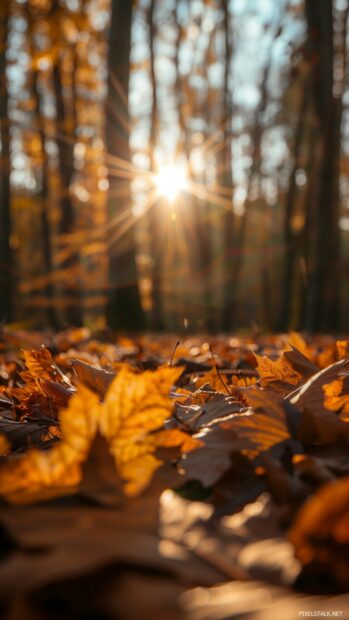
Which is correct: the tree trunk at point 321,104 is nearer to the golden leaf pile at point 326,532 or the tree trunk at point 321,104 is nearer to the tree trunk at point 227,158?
the golden leaf pile at point 326,532

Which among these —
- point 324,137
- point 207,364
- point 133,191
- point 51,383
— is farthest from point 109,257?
point 51,383

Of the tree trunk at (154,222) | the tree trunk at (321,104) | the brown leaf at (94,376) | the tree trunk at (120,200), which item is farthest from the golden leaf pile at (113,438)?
the tree trunk at (154,222)

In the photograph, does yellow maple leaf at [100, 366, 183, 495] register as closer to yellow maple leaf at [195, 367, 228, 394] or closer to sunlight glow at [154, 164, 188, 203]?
yellow maple leaf at [195, 367, 228, 394]

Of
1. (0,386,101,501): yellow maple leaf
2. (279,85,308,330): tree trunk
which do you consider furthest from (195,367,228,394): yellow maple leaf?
(279,85,308,330): tree trunk

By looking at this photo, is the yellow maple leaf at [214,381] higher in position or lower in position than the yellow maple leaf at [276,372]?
lower

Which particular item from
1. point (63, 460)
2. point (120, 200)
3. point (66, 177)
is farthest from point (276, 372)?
point (66, 177)

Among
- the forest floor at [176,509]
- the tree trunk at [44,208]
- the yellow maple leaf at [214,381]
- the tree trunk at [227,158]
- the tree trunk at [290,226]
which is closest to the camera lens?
the forest floor at [176,509]
